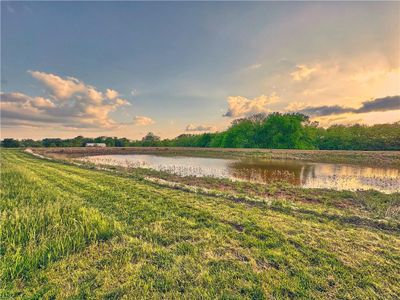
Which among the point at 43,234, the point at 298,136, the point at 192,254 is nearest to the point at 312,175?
the point at 192,254

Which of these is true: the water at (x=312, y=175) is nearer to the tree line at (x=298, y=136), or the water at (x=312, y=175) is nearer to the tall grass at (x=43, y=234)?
the tall grass at (x=43, y=234)

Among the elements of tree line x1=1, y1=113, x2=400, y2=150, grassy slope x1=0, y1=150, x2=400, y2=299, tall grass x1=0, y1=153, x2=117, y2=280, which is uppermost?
tree line x1=1, y1=113, x2=400, y2=150

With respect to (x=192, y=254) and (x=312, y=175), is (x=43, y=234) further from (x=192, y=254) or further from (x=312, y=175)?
(x=312, y=175)

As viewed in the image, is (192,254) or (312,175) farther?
(312,175)

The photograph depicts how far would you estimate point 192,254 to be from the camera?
13.6ft

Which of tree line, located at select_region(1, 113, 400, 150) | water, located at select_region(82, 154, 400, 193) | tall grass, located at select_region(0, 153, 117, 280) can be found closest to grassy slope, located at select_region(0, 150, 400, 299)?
tall grass, located at select_region(0, 153, 117, 280)

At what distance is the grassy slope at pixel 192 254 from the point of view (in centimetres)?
322

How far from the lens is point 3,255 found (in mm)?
3857

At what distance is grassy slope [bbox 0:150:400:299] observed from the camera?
3.22m

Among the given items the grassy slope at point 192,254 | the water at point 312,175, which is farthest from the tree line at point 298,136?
the grassy slope at point 192,254

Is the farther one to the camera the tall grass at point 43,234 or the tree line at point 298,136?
the tree line at point 298,136

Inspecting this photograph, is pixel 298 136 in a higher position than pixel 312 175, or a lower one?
higher

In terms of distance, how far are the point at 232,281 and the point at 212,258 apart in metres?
0.70

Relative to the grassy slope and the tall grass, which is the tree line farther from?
the tall grass
